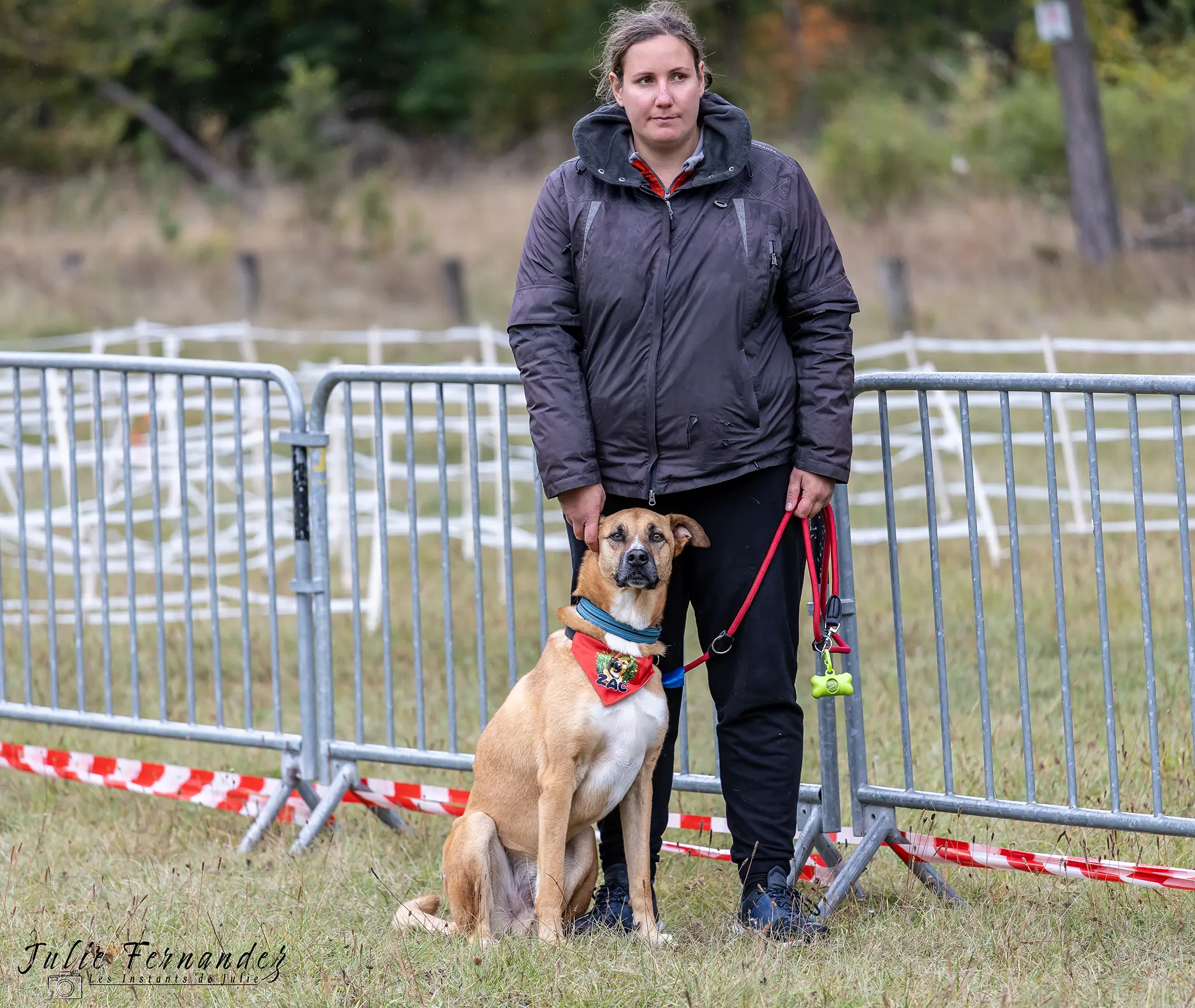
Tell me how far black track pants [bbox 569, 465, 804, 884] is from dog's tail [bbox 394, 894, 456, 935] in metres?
0.66

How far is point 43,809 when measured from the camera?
5422 millimetres

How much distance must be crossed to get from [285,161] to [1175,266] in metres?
14.9

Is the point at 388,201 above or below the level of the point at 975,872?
above

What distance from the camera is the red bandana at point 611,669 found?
3.82 metres

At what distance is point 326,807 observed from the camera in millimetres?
4992

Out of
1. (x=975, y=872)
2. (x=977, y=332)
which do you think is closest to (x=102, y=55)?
(x=977, y=332)

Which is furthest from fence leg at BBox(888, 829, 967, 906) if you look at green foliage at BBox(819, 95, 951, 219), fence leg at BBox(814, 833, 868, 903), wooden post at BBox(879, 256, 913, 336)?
green foliage at BBox(819, 95, 951, 219)

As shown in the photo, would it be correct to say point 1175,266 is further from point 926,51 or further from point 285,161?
point 926,51

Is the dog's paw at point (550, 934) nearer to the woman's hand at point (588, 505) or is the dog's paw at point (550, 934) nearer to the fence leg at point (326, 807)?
the woman's hand at point (588, 505)

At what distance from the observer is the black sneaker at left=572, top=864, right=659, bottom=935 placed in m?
4.00

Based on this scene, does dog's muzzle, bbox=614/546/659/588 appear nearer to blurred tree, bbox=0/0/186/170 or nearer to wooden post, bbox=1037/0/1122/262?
wooden post, bbox=1037/0/1122/262

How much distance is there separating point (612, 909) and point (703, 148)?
204 cm

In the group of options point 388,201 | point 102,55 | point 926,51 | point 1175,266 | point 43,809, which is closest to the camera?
point 43,809

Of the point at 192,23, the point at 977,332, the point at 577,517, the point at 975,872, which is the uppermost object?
the point at 192,23
